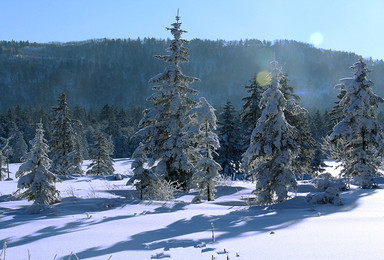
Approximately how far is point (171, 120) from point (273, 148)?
21.5ft

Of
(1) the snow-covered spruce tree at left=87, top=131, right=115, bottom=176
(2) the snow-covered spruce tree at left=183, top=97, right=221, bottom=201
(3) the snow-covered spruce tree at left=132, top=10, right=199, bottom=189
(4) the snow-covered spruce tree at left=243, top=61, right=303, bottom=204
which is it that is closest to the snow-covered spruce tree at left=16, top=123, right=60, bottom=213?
(2) the snow-covered spruce tree at left=183, top=97, right=221, bottom=201

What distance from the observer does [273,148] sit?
11.6 meters

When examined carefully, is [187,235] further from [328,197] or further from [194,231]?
[328,197]

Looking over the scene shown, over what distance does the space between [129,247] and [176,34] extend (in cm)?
1428

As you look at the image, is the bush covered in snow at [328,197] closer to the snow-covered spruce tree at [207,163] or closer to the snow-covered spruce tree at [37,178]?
the snow-covered spruce tree at [207,163]

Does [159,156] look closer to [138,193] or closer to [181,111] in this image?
[181,111]

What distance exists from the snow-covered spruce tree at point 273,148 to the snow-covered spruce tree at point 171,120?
4947mm

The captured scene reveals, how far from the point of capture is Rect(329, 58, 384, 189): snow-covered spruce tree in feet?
51.9

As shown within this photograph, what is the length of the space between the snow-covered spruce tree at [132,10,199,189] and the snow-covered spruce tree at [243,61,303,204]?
16.2 feet

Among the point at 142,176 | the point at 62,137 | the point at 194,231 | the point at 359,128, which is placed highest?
the point at 359,128

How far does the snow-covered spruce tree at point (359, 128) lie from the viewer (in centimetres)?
1583

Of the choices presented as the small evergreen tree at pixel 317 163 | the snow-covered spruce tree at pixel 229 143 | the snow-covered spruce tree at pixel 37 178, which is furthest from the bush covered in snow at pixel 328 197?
the small evergreen tree at pixel 317 163

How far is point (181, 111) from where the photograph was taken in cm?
1638

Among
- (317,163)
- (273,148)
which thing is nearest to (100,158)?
(317,163)
